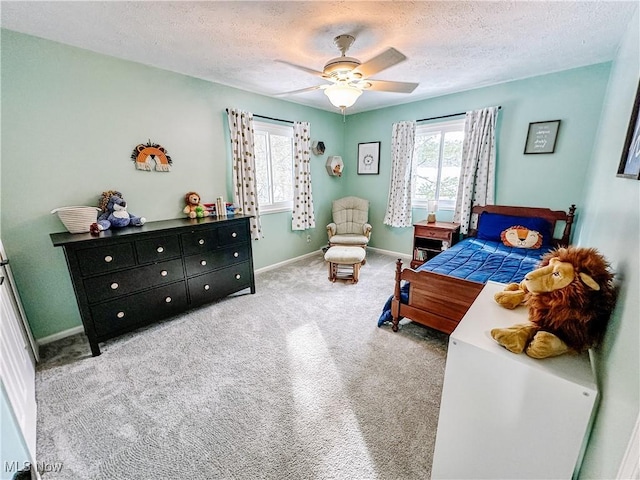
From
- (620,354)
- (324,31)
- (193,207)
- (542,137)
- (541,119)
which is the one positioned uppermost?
(324,31)

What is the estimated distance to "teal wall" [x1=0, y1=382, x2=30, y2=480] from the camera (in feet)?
3.02

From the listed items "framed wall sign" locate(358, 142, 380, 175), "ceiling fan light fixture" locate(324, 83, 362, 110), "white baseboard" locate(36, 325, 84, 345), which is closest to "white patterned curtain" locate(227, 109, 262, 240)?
"ceiling fan light fixture" locate(324, 83, 362, 110)

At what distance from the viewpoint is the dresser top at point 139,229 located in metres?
1.96

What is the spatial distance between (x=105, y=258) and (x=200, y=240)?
755 millimetres

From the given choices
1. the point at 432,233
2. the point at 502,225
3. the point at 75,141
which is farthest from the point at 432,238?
the point at 75,141

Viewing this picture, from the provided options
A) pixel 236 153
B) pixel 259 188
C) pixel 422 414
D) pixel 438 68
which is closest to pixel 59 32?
pixel 236 153

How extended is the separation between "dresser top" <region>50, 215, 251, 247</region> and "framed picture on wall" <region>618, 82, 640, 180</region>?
9.18 feet

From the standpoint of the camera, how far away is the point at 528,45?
2223 mm

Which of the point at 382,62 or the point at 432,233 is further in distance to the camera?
the point at 432,233

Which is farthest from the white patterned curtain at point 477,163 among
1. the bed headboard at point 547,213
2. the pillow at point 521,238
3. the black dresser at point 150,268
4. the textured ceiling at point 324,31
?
the black dresser at point 150,268

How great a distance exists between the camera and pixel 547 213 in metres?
3.06

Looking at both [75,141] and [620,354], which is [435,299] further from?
[75,141]

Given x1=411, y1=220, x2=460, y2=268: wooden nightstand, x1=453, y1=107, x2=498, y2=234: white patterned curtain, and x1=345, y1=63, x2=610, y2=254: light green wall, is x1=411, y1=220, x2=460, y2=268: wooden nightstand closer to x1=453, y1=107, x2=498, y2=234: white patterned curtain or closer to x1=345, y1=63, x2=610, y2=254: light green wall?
x1=453, y1=107, x2=498, y2=234: white patterned curtain

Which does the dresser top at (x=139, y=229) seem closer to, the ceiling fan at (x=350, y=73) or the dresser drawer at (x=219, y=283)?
the dresser drawer at (x=219, y=283)
